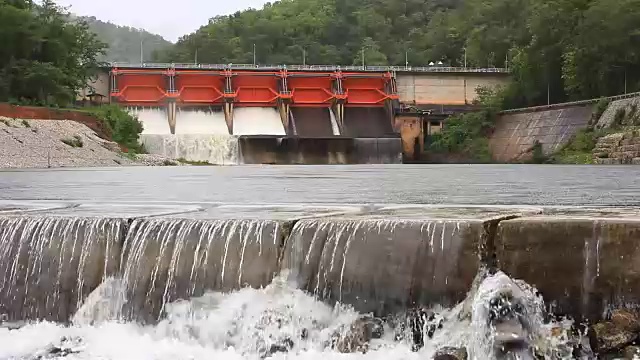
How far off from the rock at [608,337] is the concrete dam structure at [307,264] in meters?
0.29

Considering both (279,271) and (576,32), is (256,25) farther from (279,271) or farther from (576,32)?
(279,271)

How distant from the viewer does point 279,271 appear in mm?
10664

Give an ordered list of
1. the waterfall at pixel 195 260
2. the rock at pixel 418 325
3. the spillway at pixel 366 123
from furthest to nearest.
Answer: the spillway at pixel 366 123 → the waterfall at pixel 195 260 → the rock at pixel 418 325

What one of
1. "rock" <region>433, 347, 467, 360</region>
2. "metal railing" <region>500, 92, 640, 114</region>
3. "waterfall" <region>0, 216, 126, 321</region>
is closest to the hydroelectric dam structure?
"metal railing" <region>500, 92, 640, 114</region>

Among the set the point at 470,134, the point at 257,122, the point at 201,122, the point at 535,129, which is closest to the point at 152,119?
the point at 201,122

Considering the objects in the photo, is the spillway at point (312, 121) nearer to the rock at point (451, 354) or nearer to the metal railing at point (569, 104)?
the metal railing at point (569, 104)

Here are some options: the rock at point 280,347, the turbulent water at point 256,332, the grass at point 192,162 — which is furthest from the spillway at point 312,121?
the rock at point 280,347

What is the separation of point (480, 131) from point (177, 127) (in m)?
29.0

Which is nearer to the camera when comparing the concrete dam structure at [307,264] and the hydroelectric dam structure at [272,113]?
the concrete dam structure at [307,264]

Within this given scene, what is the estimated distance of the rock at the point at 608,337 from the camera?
8438 millimetres

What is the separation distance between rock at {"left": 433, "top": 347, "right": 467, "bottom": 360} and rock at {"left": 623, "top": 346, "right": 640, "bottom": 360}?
1.66m

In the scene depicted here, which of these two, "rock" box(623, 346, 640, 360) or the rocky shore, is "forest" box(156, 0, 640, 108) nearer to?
the rocky shore

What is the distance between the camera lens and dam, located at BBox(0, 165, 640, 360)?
9023 millimetres

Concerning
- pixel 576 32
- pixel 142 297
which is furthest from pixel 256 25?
pixel 142 297
